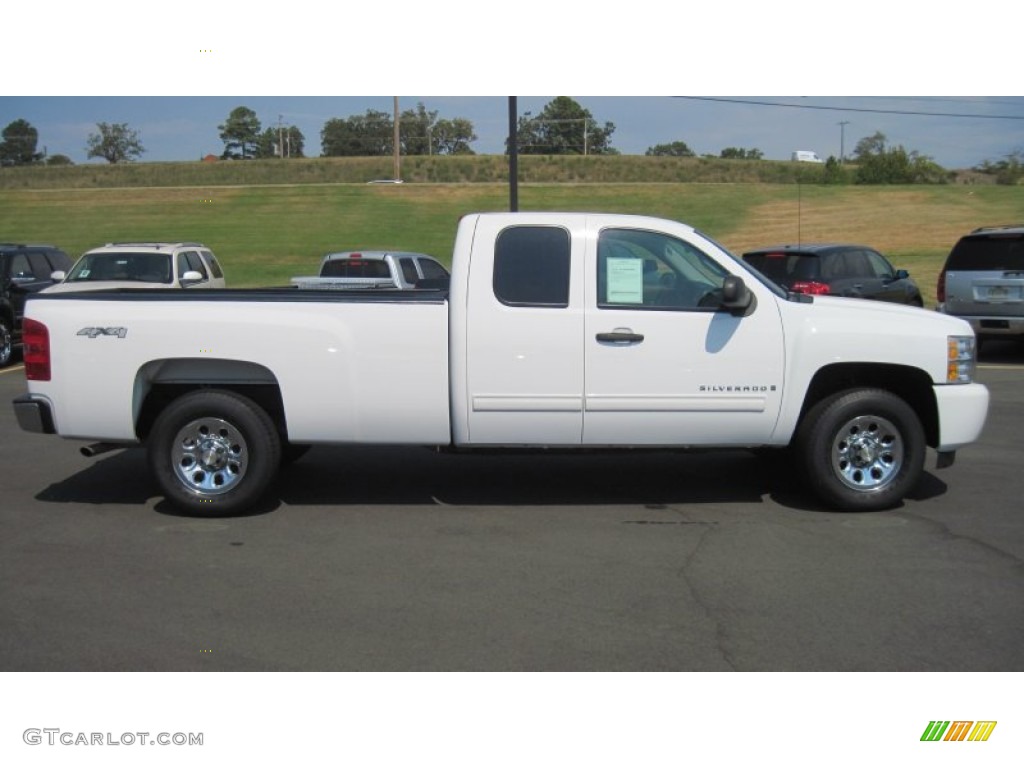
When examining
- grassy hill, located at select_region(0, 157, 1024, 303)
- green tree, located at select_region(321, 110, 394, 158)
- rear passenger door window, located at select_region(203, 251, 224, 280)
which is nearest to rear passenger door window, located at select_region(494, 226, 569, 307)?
rear passenger door window, located at select_region(203, 251, 224, 280)

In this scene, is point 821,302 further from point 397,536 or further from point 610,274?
point 397,536

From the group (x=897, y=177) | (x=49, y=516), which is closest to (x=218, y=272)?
(x=49, y=516)

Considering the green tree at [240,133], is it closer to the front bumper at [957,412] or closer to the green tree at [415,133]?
the green tree at [415,133]

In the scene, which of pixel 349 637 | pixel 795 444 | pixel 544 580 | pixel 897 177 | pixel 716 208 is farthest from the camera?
pixel 897 177

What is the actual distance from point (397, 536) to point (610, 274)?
7.26 ft

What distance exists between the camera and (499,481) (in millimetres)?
8359

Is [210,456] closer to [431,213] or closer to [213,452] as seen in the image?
[213,452]

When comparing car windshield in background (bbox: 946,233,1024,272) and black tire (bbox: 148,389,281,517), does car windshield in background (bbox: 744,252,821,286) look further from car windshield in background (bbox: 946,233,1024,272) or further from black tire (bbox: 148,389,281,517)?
black tire (bbox: 148,389,281,517)

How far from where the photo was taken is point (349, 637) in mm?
5199

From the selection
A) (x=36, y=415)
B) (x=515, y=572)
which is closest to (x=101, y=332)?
(x=36, y=415)
